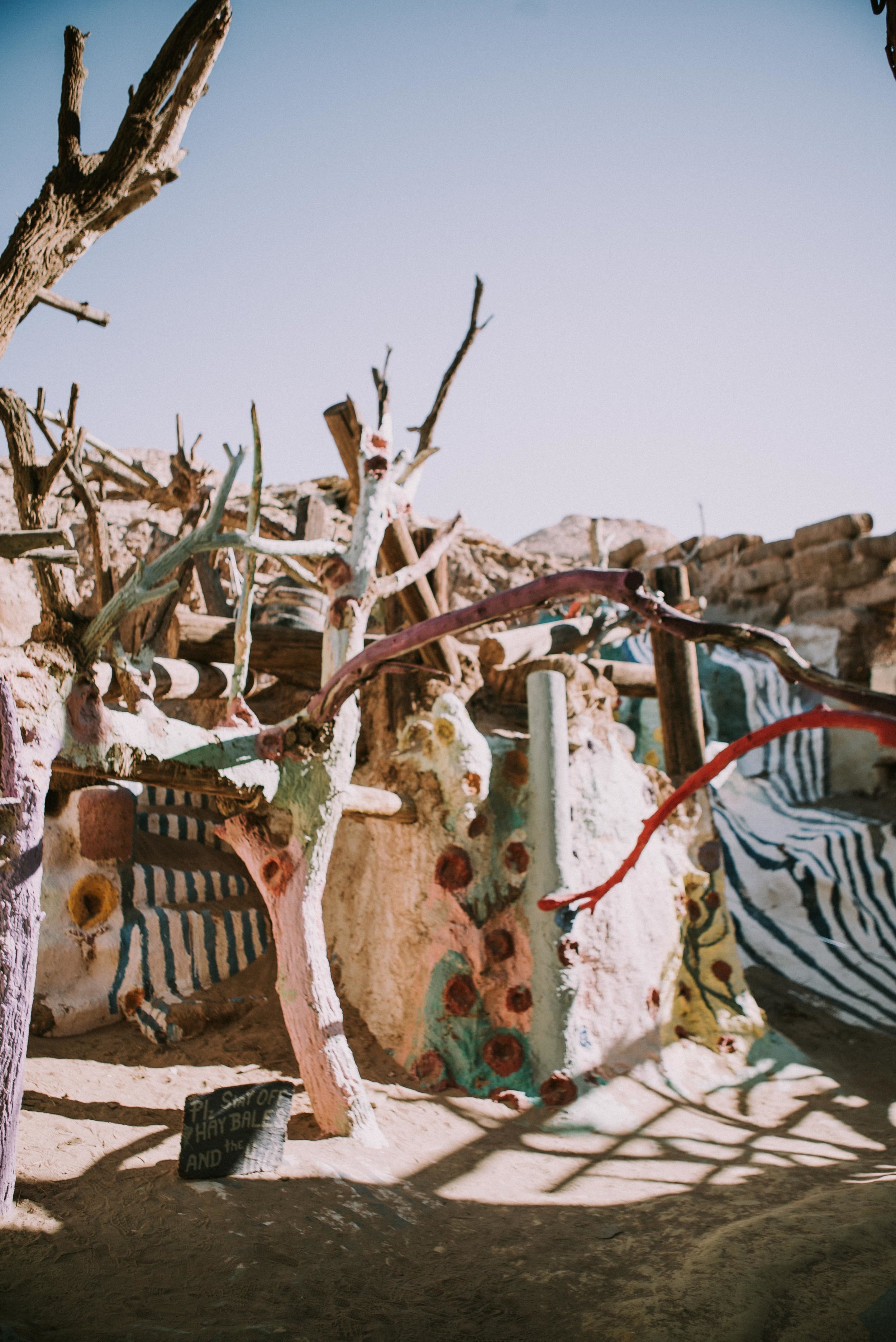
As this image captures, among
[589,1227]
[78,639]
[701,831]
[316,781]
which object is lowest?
[589,1227]

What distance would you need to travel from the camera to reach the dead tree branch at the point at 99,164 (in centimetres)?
277

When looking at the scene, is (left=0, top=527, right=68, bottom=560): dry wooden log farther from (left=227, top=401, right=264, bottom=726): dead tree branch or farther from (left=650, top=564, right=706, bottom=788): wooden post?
(left=650, top=564, right=706, bottom=788): wooden post

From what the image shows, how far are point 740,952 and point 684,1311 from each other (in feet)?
17.1

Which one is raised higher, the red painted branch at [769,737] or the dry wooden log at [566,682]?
the dry wooden log at [566,682]

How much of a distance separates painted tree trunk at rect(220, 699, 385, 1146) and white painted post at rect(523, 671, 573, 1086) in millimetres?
1232

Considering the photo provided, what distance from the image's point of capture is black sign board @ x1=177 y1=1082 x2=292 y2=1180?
3371 mm

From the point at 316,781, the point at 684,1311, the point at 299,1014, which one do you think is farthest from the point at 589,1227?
the point at 316,781

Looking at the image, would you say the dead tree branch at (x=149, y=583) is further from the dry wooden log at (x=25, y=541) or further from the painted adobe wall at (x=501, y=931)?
the painted adobe wall at (x=501, y=931)

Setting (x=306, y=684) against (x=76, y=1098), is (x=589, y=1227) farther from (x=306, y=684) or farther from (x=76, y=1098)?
(x=306, y=684)

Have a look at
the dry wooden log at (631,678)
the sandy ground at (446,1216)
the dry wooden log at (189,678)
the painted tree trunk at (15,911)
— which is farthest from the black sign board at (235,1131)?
the dry wooden log at (631,678)

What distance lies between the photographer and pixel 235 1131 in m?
3.43

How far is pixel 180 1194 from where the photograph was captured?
3211 mm

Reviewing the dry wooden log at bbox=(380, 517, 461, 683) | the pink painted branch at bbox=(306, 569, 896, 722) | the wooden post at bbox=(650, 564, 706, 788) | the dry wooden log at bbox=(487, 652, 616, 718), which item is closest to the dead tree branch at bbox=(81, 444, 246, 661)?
the pink painted branch at bbox=(306, 569, 896, 722)

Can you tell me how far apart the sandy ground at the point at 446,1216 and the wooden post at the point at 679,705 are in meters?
2.14
